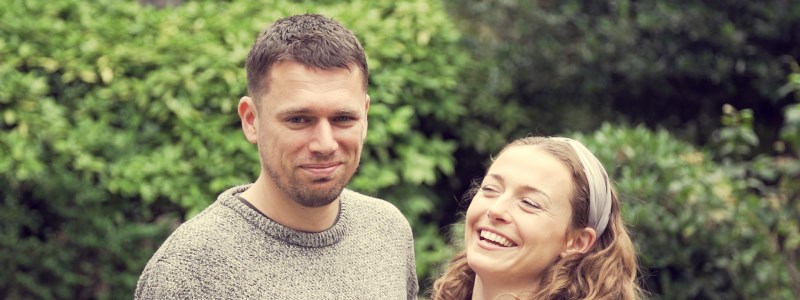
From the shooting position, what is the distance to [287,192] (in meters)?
2.85

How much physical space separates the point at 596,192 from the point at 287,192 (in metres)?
0.97

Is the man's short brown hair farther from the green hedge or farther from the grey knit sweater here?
the green hedge

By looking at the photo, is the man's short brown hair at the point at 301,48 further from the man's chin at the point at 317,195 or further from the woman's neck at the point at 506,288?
the woman's neck at the point at 506,288

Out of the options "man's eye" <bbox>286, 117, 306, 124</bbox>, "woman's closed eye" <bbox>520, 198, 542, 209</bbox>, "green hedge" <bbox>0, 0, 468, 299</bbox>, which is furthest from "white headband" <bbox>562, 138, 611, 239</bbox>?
"green hedge" <bbox>0, 0, 468, 299</bbox>

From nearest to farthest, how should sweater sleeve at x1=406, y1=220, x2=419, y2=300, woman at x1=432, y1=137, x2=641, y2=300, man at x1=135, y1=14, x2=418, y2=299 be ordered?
man at x1=135, y1=14, x2=418, y2=299, woman at x1=432, y1=137, x2=641, y2=300, sweater sleeve at x1=406, y1=220, x2=419, y2=300

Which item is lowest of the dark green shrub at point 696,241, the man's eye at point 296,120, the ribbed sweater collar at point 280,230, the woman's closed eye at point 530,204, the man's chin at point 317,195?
the dark green shrub at point 696,241

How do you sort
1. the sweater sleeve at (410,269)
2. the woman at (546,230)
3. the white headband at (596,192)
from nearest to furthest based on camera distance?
the woman at (546,230)
the white headband at (596,192)
the sweater sleeve at (410,269)

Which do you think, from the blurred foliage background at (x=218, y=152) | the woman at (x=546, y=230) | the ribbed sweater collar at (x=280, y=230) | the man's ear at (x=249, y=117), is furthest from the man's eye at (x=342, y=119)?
the blurred foliage background at (x=218, y=152)

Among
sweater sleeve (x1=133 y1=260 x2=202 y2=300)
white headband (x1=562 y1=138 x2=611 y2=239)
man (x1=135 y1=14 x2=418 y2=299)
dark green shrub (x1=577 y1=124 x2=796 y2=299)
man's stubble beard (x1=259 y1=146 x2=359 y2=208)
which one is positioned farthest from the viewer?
dark green shrub (x1=577 y1=124 x2=796 y2=299)

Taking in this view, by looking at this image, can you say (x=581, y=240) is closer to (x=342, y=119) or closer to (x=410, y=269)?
(x=410, y=269)

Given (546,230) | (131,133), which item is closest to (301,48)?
(546,230)

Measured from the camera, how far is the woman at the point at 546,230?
298cm

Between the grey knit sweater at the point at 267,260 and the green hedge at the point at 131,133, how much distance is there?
2.01 meters

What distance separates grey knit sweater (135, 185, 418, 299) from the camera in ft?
8.80
